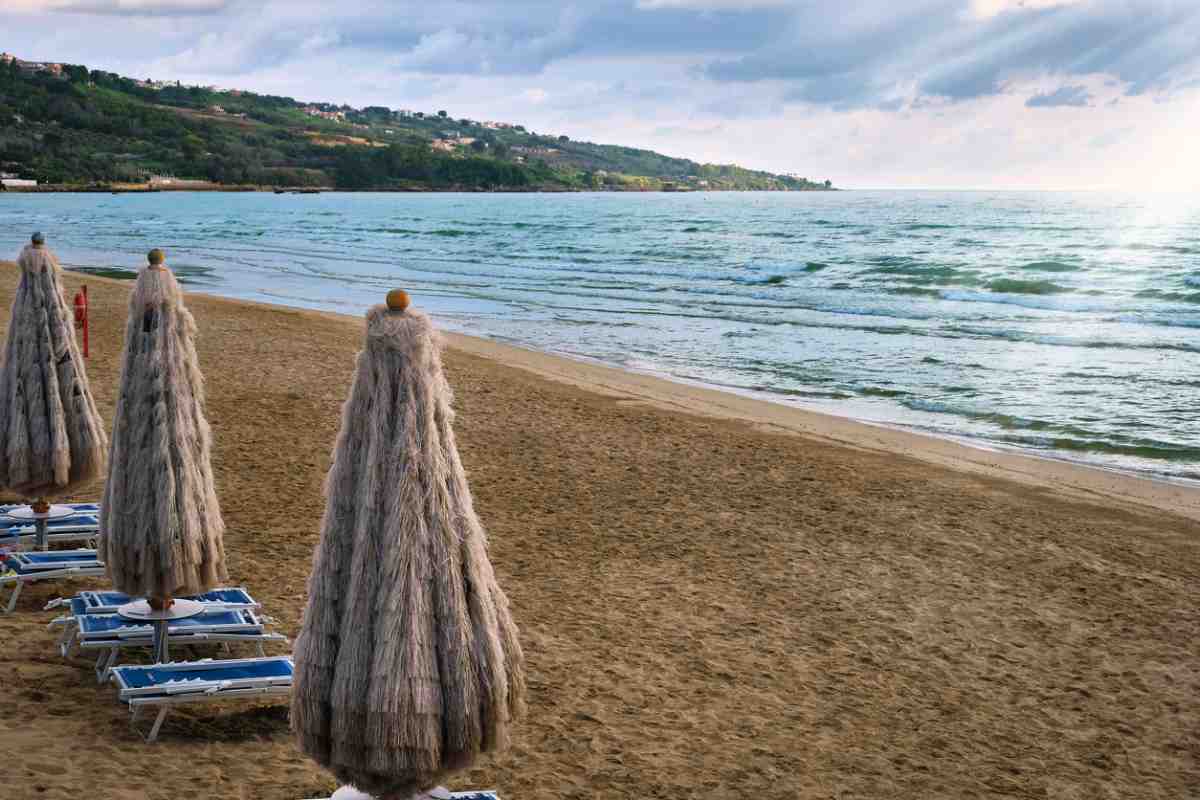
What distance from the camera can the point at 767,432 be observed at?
16.5 metres

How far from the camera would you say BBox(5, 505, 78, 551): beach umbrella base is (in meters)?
8.87

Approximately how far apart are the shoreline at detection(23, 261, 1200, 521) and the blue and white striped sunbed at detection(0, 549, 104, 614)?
3649mm

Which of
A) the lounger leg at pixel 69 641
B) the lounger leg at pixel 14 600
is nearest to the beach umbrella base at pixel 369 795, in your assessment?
the lounger leg at pixel 69 641

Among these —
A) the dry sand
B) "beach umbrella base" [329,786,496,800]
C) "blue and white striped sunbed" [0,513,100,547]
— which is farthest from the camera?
"blue and white striped sunbed" [0,513,100,547]

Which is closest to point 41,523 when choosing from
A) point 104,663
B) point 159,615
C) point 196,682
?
point 104,663

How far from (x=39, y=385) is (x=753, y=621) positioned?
552 centimetres

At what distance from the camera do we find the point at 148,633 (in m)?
6.93

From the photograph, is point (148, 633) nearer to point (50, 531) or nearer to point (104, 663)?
point (104, 663)

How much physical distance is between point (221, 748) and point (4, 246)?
2153 inches

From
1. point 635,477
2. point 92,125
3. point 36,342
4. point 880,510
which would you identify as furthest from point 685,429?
point 92,125

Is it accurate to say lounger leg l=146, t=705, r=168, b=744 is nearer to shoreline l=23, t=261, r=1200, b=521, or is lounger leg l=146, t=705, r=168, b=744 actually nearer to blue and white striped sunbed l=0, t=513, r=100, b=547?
blue and white striped sunbed l=0, t=513, r=100, b=547

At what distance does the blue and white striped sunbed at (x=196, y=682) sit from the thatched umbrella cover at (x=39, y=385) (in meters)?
2.21

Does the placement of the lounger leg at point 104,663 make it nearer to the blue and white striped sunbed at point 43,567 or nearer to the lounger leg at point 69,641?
the lounger leg at point 69,641

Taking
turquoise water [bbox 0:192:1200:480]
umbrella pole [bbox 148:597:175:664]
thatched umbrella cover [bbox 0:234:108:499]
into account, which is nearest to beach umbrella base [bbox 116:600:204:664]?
umbrella pole [bbox 148:597:175:664]
